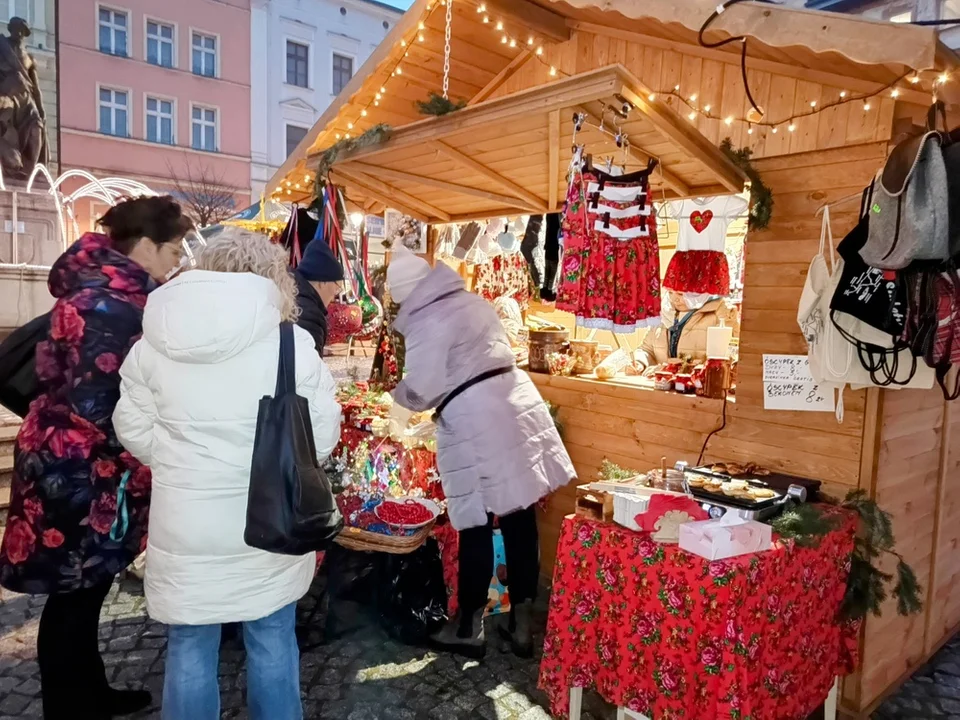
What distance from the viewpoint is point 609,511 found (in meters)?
2.50

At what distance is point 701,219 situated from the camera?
4.03 meters

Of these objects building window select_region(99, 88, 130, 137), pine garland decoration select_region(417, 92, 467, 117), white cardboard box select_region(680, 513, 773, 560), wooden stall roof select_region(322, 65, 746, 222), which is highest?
building window select_region(99, 88, 130, 137)

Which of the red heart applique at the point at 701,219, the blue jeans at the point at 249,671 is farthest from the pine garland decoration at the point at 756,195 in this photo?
the blue jeans at the point at 249,671

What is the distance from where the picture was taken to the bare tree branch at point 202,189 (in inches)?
728

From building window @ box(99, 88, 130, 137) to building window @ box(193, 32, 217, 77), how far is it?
231cm

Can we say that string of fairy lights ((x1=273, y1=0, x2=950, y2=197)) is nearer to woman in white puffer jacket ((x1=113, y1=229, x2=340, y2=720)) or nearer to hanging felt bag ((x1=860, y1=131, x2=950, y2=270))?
hanging felt bag ((x1=860, y1=131, x2=950, y2=270))

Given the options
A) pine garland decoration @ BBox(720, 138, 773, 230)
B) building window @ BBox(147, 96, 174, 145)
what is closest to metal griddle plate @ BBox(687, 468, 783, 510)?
pine garland decoration @ BBox(720, 138, 773, 230)

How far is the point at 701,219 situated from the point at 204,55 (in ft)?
67.7

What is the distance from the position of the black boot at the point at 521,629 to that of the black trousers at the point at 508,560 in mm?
41

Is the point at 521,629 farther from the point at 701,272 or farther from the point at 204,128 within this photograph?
the point at 204,128

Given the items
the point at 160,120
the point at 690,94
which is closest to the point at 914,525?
the point at 690,94

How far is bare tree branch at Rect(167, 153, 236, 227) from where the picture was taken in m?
18.5

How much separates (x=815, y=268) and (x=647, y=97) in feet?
3.20

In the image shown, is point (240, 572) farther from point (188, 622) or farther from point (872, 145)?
point (872, 145)
